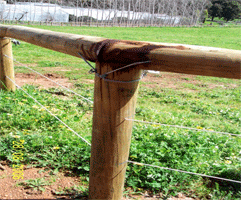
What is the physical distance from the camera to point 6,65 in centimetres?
390

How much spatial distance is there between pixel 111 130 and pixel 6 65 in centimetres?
291

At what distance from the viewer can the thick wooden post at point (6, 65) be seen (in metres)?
3.83

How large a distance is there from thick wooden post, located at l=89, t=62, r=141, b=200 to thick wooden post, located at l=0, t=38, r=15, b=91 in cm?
278

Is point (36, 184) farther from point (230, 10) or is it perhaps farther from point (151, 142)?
point (230, 10)

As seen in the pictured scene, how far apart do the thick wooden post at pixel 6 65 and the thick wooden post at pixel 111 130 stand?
278 cm

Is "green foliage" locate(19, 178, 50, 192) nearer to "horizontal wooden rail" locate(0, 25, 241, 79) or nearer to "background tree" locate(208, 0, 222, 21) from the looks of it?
"horizontal wooden rail" locate(0, 25, 241, 79)

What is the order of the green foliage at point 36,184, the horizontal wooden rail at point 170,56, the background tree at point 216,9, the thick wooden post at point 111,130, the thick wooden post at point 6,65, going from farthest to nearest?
Answer: the background tree at point 216,9
the thick wooden post at point 6,65
the green foliage at point 36,184
the thick wooden post at point 111,130
the horizontal wooden rail at point 170,56

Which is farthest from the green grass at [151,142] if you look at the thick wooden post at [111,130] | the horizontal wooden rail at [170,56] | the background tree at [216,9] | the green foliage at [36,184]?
the background tree at [216,9]

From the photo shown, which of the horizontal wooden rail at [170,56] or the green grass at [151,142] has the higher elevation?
the horizontal wooden rail at [170,56]

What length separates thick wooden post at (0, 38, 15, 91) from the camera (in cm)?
383

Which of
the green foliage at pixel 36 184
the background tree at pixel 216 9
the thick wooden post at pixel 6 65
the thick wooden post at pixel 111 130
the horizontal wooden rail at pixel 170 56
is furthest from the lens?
the background tree at pixel 216 9

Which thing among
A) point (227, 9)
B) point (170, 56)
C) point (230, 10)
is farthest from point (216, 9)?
point (170, 56)

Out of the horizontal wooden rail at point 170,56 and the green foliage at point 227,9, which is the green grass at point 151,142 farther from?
the green foliage at point 227,9

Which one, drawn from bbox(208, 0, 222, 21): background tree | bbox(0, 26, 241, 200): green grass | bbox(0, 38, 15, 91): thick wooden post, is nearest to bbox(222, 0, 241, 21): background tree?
bbox(208, 0, 222, 21): background tree
